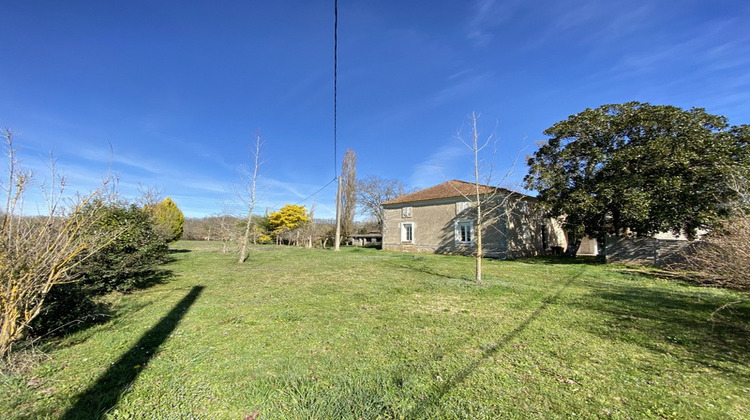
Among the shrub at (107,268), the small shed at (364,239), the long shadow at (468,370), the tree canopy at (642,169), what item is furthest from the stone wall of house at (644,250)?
the small shed at (364,239)

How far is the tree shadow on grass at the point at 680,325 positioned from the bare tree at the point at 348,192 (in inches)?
1040

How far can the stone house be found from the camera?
17.5 m

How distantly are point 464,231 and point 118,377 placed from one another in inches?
703

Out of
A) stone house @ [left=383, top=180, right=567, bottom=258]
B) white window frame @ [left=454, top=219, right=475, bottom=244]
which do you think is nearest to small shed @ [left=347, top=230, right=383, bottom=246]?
stone house @ [left=383, top=180, right=567, bottom=258]

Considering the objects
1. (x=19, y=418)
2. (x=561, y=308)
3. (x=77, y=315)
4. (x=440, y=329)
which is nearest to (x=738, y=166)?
(x=561, y=308)

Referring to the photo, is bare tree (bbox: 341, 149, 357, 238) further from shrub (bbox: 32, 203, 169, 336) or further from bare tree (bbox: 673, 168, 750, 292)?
bare tree (bbox: 673, 168, 750, 292)

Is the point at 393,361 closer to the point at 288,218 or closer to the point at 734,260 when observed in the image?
the point at 734,260

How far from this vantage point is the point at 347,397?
8.63ft

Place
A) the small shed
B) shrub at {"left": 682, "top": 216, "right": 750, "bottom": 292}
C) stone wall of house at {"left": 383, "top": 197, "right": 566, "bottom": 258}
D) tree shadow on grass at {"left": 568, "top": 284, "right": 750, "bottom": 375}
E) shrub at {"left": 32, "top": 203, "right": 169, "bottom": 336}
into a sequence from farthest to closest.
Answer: the small shed, stone wall of house at {"left": 383, "top": 197, "right": 566, "bottom": 258}, shrub at {"left": 32, "top": 203, "right": 169, "bottom": 336}, shrub at {"left": 682, "top": 216, "right": 750, "bottom": 292}, tree shadow on grass at {"left": 568, "top": 284, "right": 750, "bottom": 375}

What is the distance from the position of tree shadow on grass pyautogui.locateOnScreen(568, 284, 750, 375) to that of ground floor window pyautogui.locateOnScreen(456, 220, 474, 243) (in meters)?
11.0

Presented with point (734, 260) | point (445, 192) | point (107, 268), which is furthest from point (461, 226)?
point (107, 268)

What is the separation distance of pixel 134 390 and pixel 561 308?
6784 mm

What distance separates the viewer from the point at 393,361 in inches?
131

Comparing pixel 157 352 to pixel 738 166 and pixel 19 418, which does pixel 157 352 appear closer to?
pixel 19 418
